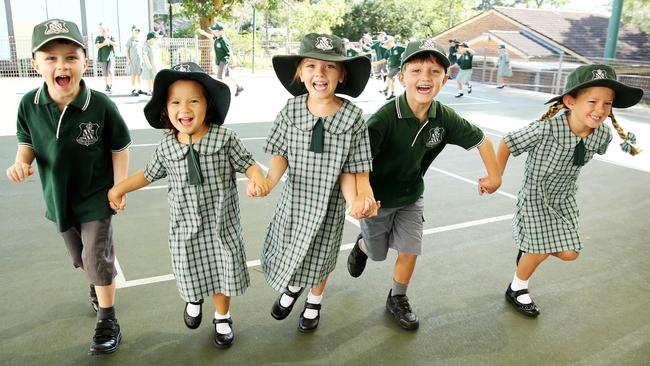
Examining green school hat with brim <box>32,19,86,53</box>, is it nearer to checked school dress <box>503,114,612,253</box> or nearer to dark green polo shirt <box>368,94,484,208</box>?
dark green polo shirt <box>368,94,484,208</box>

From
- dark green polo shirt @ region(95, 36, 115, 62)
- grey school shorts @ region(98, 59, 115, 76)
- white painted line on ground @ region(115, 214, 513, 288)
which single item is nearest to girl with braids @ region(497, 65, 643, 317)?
white painted line on ground @ region(115, 214, 513, 288)

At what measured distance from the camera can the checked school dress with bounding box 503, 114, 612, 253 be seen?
323cm

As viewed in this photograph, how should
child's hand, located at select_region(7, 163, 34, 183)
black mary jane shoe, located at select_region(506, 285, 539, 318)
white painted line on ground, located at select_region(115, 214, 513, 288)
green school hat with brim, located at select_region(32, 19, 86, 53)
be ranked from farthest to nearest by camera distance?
white painted line on ground, located at select_region(115, 214, 513, 288) < black mary jane shoe, located at select_region(506, 285, 539, 318) < child's hand, located at select_region(7, 163, 34, 183) < green school hat with brim, located at select_region(32, 19, 86, 53)

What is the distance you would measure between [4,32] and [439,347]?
65.2ft

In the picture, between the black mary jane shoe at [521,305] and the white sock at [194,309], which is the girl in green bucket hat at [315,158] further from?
the black mary jane shoe at [521,305]

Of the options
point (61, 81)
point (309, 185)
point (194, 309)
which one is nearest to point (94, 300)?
point (194, 309)

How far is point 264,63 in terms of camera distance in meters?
25.0

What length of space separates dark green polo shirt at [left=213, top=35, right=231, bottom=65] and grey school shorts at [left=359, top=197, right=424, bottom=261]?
10.9 metres

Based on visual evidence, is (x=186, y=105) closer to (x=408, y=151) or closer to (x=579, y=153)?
(x=408, y=151)

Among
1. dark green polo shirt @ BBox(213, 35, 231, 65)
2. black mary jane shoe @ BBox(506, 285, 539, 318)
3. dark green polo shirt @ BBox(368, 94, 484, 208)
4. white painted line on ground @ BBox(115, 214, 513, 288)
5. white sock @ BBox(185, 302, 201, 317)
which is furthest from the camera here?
dark green polo shirt @ BBox(213, 35, 231, 65)

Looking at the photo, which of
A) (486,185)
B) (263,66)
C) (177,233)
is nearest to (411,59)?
(486,185)

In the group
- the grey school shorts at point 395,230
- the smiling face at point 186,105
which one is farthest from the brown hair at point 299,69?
the grey school shorts at point 395,230

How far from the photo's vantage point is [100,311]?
115 inches

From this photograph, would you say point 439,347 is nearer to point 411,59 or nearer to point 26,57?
point 411,59
